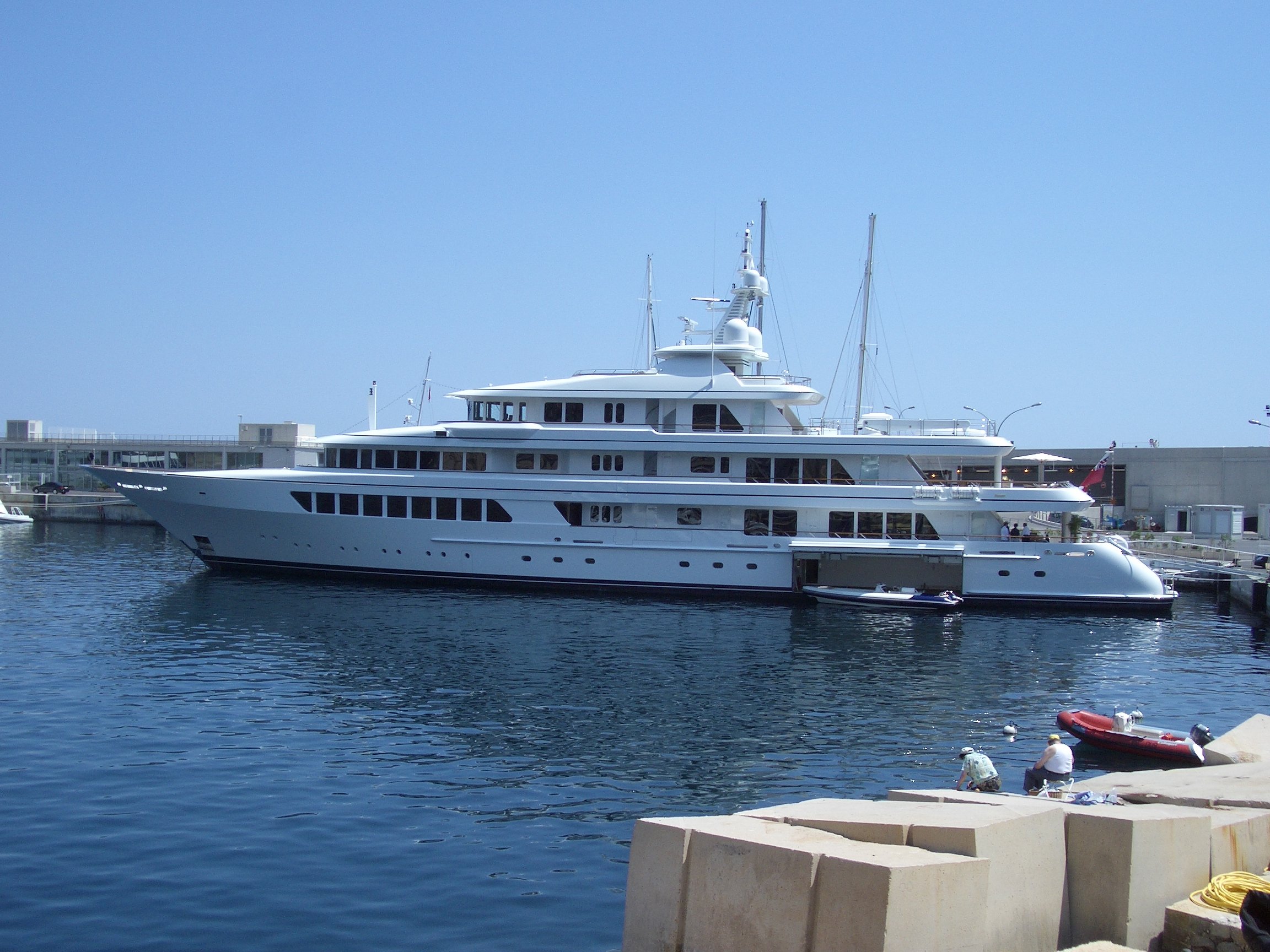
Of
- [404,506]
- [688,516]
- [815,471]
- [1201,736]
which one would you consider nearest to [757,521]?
[688,516]

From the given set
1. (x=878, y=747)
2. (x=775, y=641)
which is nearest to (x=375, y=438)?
(x=775, y=641)

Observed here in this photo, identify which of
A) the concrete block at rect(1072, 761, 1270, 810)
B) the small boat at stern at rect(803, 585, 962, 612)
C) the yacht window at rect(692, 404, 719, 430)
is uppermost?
the yacht window at rect(692, 404, 719, 430)

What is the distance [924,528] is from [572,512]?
11453 millimetres

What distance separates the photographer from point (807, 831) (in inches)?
338

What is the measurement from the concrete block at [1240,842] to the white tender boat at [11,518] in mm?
66764

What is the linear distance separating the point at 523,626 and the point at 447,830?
1501 cm

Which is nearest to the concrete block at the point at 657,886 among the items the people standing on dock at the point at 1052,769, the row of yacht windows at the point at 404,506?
the people standing on dock at the point at 1052,769

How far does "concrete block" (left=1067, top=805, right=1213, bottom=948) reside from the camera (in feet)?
29.1

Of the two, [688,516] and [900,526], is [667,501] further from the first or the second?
[900,526]

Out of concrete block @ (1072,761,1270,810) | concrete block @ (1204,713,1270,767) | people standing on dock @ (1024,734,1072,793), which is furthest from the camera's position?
concrete block @ (1204,713,1270,767)

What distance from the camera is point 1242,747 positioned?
645 inches

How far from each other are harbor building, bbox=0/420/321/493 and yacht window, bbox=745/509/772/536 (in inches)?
1911

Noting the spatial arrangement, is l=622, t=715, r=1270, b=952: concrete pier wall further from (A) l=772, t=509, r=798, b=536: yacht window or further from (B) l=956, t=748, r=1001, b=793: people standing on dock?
(A) l=772, t=509, r=798, b=536: yacht window

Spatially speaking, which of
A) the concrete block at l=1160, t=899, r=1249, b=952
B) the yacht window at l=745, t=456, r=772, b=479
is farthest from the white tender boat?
the concrete block at l=1160, t=899, r=1249, b=952
